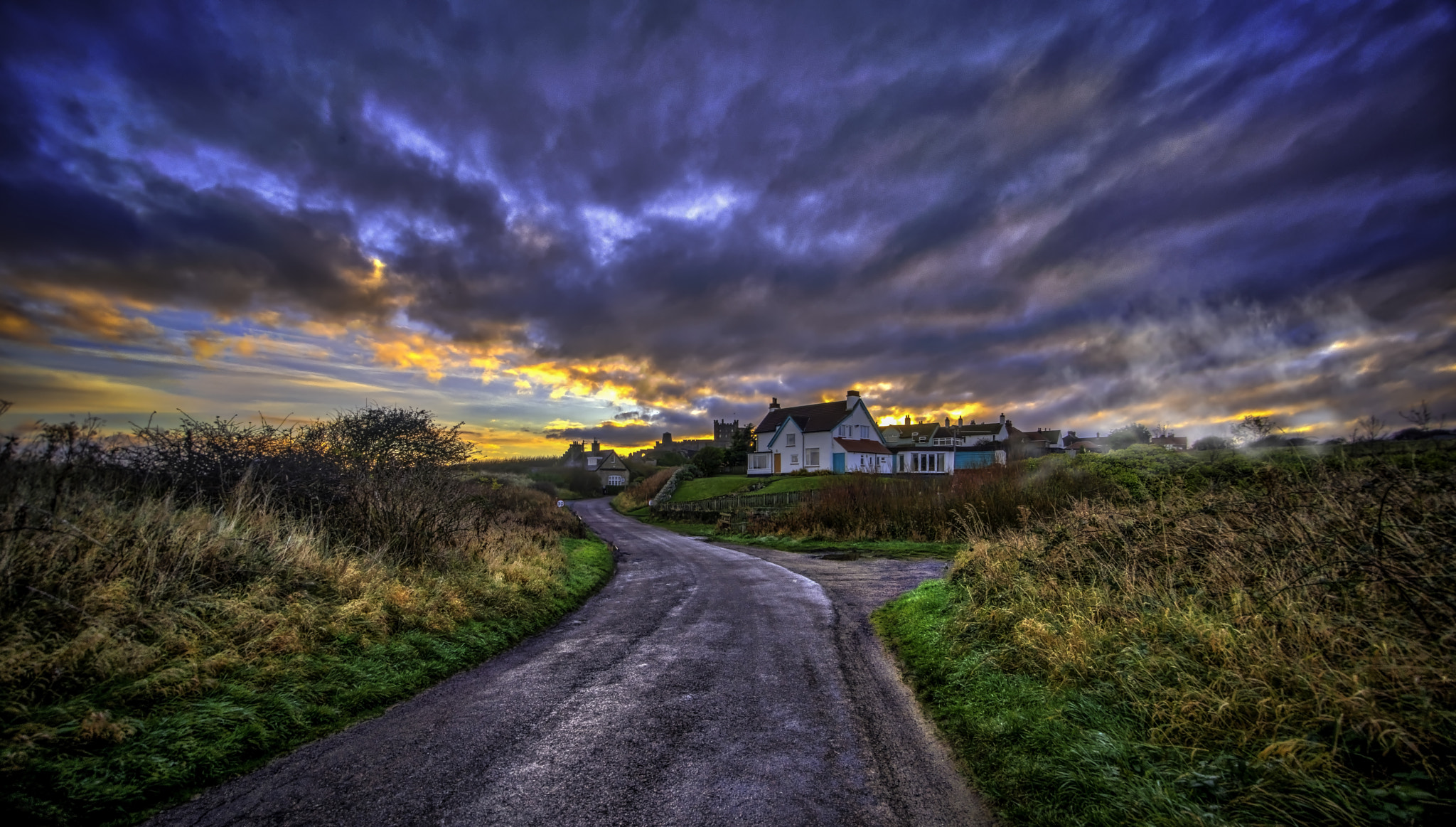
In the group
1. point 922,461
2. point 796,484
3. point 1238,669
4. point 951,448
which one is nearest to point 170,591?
point 1238,669

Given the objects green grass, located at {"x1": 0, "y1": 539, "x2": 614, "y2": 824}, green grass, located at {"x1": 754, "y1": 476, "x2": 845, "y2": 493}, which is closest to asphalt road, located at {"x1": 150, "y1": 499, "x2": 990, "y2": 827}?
green grass, located at {"x1": 0, "y1": 539, "x2": 614, "y2": 824}

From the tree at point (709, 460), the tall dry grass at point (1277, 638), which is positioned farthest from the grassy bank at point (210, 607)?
the tree at point (709, 460)

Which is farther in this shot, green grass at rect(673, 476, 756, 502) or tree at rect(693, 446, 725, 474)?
tree at rect(693, 446, 725, 474)

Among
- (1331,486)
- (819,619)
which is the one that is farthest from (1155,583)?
(819,619)

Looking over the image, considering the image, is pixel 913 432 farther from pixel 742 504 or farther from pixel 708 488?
pixel 742 504

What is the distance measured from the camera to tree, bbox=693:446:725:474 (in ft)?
206

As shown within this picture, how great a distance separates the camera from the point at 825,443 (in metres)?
55.0

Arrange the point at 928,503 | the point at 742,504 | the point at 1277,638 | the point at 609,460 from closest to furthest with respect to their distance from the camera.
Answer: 1. the point at 1277,638
2. the point at 928,503
3. the point at 742,504
4. the point at 609,460

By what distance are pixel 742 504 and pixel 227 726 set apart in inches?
1229

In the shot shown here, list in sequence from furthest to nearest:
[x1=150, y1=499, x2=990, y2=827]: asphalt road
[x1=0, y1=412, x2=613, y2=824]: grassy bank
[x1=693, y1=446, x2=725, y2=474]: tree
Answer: [x1=693, y1=446, x2=725, y2=474]: tree, [x1=0, y1=412, x2=613, y2=824]: grassy bank, [x1=150, y1=499, x2=990, y2=827]: asphalt road

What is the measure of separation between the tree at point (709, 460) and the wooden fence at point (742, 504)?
18.4 meters

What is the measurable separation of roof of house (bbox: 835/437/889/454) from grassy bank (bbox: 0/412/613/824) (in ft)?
145

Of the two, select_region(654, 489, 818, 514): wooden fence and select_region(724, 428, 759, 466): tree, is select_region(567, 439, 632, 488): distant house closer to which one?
select_region(724, 428, 759, 466): tree

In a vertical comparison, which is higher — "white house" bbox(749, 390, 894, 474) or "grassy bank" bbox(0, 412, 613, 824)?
"white house" bbox(749, 390, 894, 474)
